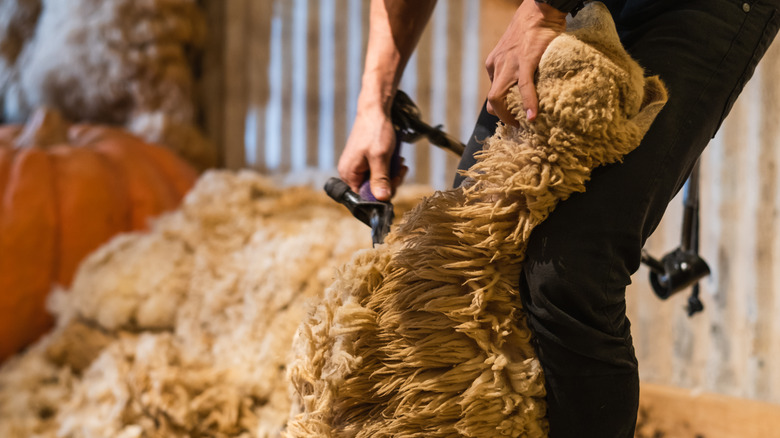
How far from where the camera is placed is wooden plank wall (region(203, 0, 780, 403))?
1.40 m

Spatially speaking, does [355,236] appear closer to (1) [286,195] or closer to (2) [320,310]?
(1) [286,195]

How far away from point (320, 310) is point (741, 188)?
47.4 inches

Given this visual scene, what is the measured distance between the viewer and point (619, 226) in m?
0.60

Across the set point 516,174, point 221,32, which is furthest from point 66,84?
point 516,174

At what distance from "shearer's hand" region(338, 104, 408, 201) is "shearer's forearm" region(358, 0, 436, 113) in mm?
24

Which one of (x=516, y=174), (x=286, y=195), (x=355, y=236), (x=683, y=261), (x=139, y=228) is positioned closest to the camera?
(x=516, y=174)

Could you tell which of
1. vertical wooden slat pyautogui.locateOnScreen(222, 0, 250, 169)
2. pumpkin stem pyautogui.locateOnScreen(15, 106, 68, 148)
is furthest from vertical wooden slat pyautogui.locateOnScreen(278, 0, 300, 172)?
pumpkin stem pyautogui.locateOnScreen(15, 106, 68, 148)

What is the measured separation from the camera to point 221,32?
7.76 ft

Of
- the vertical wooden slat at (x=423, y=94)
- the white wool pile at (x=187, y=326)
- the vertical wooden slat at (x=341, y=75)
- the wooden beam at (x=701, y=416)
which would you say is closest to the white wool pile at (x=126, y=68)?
the vertical wooden slat at (x=341, y=75)

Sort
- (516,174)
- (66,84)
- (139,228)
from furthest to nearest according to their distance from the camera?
1. (66,84)
2. (139,228)
3. (516,174)

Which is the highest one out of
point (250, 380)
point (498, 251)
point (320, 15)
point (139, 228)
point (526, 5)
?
point (320, 15)

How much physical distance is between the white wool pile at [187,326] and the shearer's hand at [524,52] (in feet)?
2.28

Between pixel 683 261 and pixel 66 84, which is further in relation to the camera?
pixel 66 84

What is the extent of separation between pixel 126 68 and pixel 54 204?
0.65 m
